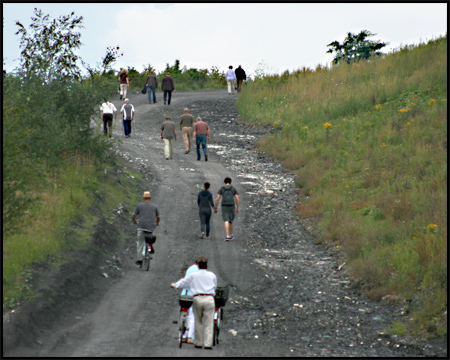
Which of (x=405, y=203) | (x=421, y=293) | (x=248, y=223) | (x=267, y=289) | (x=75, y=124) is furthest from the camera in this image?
(x=75, y=124)

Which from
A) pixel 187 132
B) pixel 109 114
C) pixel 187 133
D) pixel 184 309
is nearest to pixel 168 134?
pixel 187 132

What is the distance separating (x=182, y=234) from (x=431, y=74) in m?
18.7

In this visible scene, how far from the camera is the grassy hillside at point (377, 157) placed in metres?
14.6

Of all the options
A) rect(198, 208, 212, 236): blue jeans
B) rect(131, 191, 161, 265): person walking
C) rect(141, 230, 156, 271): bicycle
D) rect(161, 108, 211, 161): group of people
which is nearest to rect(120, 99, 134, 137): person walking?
rect(161, 108, 211, 161): group of people

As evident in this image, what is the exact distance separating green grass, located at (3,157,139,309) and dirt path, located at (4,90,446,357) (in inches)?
47.3

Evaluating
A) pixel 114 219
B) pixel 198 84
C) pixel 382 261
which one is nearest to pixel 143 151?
pixel 114 219

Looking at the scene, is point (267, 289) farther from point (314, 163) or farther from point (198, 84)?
point (198, 84)

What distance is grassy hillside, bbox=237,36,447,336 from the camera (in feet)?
48.0

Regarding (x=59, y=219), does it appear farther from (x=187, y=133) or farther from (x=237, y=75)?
(x=237, y=75)

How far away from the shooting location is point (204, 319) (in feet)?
34.4

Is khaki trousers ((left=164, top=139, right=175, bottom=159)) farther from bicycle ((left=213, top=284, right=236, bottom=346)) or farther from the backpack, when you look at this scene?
bicycle ((left=213, top=284, right=236, bottom=346))

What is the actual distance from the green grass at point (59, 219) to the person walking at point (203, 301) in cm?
398

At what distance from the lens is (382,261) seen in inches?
613

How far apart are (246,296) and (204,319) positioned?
3.93m
